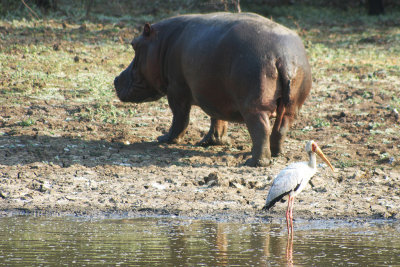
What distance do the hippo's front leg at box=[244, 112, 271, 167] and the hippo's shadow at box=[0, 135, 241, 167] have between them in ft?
2.40

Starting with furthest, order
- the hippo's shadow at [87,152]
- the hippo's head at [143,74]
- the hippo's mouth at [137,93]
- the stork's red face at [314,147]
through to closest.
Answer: the hippo's mouth at [137,93] < the hippo's head at [143,74] < the hippo's shadow at [87,152] < the stork's red face at [314,147]

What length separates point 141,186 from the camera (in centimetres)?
812

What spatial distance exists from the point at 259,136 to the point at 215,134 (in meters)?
1.35

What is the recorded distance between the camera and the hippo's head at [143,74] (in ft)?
32.4

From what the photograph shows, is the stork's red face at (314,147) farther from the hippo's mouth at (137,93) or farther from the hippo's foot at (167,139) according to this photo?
the hippo's mouth at (137,93)

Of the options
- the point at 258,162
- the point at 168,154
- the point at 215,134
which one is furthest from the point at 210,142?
the point at 258,162

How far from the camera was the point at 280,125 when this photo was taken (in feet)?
28.5

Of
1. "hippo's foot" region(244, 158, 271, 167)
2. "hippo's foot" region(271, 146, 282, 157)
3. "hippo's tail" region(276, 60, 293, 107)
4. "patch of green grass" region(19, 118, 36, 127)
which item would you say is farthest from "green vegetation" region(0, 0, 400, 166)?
"hippo's tail" region(276, 60, 293, 107)

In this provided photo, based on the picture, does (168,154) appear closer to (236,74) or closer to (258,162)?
(258,162)

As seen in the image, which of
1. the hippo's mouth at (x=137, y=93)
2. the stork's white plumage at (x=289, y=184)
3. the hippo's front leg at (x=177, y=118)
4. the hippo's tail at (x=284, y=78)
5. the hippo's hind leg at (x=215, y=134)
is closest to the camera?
the stork's white plumage at (x=289, y=184)

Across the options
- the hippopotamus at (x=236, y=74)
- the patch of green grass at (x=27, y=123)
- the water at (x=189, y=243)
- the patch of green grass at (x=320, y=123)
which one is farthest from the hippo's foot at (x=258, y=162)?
the patch of green grass at (x=27, y=123)

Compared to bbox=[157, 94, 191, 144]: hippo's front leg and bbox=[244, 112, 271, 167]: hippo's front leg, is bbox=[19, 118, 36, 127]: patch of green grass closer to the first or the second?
bbox=[157, 94, 191, 144]: hippo's front leg

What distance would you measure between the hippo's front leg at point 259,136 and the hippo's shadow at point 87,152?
731mm

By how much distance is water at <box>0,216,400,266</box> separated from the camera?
18.7 feet
